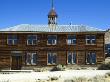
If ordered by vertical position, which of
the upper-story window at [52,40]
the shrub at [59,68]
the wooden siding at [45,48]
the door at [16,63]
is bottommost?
the shrub at [59,68]

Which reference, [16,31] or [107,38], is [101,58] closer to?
[16,31]

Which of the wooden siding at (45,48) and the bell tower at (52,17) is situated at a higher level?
the bell tower at (52,17)

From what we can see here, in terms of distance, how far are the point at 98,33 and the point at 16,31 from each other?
10160mm

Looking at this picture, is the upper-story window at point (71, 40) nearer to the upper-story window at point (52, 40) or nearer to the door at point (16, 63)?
the upper-story window at point (52, 40)

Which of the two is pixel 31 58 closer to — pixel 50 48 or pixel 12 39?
pixel 50 48

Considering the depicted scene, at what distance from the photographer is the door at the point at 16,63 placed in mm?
45281

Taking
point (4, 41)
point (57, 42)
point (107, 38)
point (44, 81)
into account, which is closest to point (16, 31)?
point (4, 41)

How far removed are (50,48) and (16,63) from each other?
15.2 ft

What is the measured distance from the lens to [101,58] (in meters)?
45.4

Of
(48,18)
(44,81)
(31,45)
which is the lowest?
(44,81)

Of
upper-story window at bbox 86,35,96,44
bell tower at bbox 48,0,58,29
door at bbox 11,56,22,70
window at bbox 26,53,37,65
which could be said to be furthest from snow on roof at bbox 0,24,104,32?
door at bbox 11,56,22,70

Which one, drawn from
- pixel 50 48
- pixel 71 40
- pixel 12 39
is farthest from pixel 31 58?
pixel 71 40

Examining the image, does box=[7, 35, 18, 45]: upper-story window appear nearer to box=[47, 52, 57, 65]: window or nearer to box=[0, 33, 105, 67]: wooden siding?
box=[0, 33, 105, 67]: wooden siding

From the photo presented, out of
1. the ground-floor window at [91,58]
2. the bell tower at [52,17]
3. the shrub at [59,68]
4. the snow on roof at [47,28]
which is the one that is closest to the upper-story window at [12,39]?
the snow on roof at [47,28]
